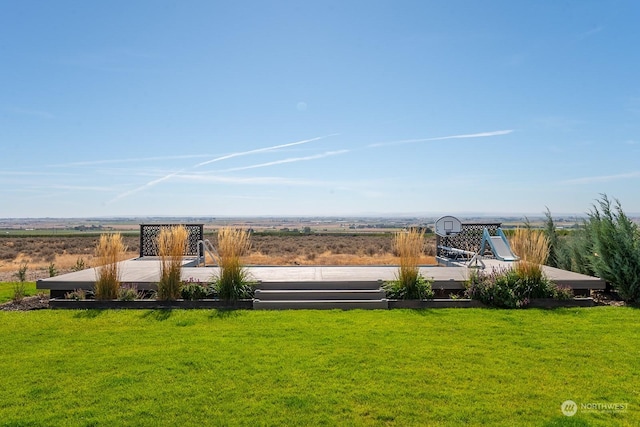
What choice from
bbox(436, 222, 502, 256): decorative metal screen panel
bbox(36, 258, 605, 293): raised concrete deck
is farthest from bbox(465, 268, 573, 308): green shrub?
bbox(436, 222, 502, 256): decorative metal screen panel

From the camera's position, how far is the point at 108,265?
19.7ft

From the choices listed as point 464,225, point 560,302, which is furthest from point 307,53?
point 560,302

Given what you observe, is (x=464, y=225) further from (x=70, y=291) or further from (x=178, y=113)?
(x=178, y=113)

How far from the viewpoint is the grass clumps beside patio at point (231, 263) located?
6023 mm

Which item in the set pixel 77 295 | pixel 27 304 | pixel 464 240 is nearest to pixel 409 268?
pixel 77 295

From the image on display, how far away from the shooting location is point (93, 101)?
43.3 feet

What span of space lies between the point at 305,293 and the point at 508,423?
4022mm

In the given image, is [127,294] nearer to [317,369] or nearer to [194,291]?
[194,291]
